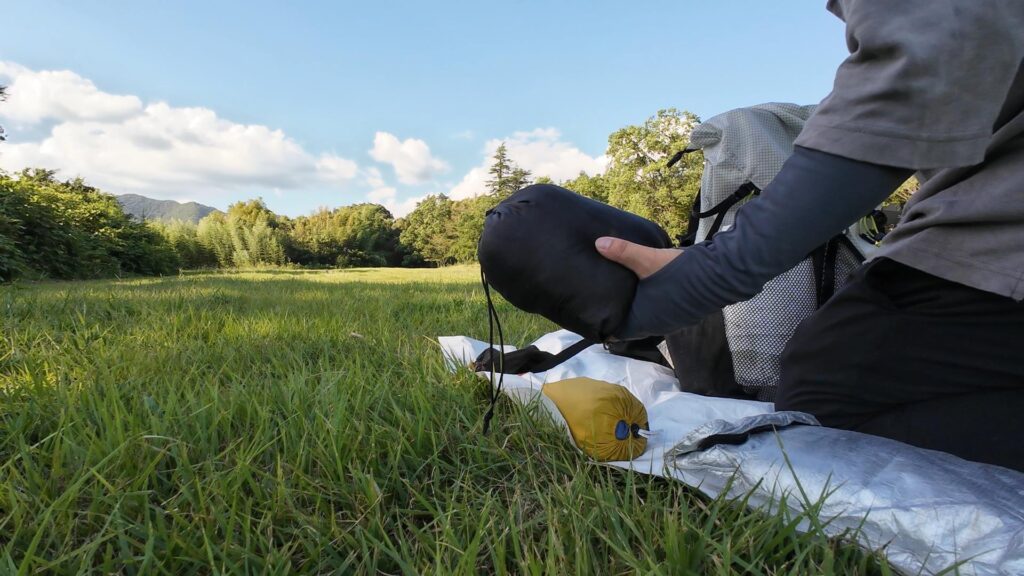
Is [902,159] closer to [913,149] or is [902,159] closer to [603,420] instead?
[913,149]

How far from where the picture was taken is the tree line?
37.6 ft

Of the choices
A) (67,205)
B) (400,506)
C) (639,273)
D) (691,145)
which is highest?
(67,205)

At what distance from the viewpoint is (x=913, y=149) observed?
0.71 m

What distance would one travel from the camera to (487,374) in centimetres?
166

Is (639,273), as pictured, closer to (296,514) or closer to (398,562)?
(398,562)

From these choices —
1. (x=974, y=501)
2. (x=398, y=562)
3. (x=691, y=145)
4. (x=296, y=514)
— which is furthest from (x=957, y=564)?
(x=691, y=145)

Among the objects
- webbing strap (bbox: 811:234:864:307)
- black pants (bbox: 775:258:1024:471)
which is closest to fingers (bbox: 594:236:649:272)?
black pants (bbox: 775:258:1024:471)

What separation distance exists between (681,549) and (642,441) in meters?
0.44

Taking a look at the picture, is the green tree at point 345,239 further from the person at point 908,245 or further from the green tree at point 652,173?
the person at point 908,245

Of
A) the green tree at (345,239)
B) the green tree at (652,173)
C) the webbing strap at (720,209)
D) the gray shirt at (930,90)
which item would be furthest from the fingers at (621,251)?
the green tree at (345,239)

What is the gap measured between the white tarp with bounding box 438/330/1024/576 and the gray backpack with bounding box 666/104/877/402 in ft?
1.90

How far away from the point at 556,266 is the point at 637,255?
6.0 inches

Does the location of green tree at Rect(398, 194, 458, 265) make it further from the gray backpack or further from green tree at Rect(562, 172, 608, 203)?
the gray backpack

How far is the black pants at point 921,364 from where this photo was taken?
0.98 m
